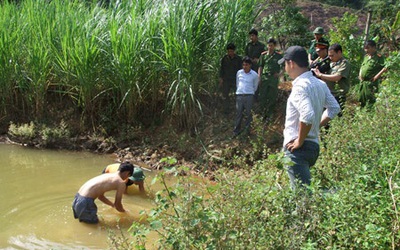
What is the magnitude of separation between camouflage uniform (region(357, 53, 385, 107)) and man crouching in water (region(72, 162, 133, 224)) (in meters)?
3.75

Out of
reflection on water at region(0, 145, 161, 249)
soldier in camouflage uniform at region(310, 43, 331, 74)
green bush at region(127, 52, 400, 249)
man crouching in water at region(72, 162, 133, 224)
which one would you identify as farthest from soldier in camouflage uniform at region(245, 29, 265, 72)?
green bush at region(127, 52, 400, 249)

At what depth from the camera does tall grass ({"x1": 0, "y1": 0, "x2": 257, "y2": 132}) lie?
7691 millimetres

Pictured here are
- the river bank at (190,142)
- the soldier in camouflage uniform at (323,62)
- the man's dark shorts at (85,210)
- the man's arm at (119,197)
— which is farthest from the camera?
the river bank at (190,142)

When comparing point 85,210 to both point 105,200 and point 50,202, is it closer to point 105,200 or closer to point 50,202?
point 105,200

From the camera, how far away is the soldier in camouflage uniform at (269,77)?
7.62 m

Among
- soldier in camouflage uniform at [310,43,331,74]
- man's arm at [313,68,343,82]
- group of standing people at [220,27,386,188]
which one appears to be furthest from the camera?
soldier in camouflage uniform at [310,43,331,74]

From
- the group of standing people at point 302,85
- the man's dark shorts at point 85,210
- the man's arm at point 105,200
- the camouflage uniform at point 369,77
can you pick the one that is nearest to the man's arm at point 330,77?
the group of standing people at point 302,85

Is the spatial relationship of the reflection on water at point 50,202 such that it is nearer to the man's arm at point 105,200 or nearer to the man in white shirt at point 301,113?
the man's arm at point 105,200

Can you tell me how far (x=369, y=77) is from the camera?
7.24 meters

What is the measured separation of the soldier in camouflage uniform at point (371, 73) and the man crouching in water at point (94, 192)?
377 centimetres

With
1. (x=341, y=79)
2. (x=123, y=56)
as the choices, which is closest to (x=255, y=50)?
(x=341, y=79)

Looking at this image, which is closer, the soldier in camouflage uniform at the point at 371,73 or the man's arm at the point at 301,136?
the man's arm at the point at 301,136

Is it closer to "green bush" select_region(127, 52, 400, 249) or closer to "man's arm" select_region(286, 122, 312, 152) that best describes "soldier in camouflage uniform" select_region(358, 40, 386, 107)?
"green bush" select_region(127, 52, 400, 249)

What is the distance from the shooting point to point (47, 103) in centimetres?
887
